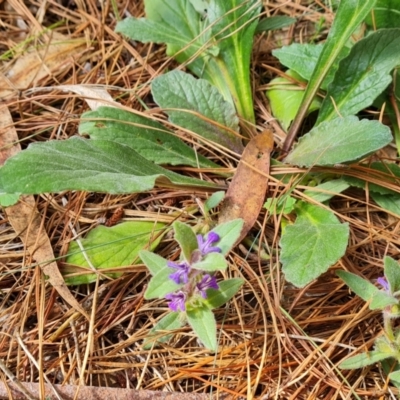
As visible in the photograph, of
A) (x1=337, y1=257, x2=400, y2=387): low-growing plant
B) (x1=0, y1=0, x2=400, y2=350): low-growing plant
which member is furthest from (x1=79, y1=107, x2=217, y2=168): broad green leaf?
(x1=337, y1=257, x2=400, y2=387): low-growing plant

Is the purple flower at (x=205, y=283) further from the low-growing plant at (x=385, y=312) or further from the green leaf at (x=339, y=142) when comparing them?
the green leaf at (x=339, y=142)

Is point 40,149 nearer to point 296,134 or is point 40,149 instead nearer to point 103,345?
point 103,345

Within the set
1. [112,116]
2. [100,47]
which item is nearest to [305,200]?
[112,116]

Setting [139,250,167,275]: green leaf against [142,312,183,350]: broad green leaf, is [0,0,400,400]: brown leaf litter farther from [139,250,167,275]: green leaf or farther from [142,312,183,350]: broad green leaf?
[139,250,167,275]: green leaf

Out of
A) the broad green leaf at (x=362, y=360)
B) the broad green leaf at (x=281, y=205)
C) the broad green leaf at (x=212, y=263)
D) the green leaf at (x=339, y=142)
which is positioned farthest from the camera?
the broad green leaf at (x=281, y=205)

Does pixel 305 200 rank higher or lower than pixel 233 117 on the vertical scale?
lower

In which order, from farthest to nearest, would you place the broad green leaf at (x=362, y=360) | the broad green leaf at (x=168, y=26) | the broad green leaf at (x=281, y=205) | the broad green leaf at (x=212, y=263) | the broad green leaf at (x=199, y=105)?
the broad green leaf at (x=168, y=26) < the broad green leaf at (x=199, y=105) < the broad green leaf at (x=281, y=205) < the broad green leaf at (x=362, y=360) < the broad green leaf at (x=212, y=263)

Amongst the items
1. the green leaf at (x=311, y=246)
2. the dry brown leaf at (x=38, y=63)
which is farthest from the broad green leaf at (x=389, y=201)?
the dry brown leaf at (x=38, y=63)
